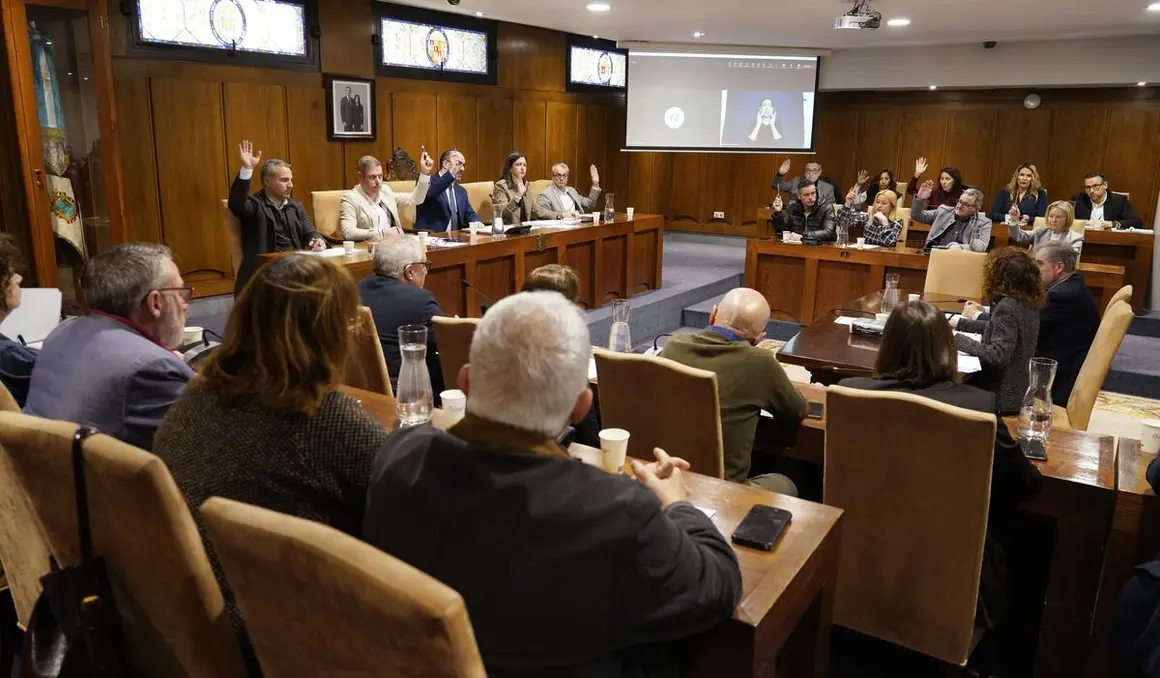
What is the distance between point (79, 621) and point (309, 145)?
583 centimetres

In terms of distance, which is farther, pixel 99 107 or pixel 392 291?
pixel 99 107

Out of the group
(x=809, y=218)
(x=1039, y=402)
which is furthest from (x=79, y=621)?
(x=809, y=218)

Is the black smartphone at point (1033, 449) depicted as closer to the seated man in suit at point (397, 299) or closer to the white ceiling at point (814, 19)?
the seated man in suit at point (397, 299)

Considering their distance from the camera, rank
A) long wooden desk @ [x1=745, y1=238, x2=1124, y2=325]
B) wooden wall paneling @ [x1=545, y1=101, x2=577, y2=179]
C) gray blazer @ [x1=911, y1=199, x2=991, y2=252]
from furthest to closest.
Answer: wooden wall paneling @ [x1=545, y1=101, x2=577, y2=179]
gray blazer @ [x1=911, y1=199, x2=991, y2=252]
long wooden desk @ [x1=745, y1=238, x2=1124, y2=325]

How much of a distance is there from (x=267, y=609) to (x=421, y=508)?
262mm

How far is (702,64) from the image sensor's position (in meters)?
8.89

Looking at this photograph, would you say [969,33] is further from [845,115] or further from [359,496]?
[359,496]

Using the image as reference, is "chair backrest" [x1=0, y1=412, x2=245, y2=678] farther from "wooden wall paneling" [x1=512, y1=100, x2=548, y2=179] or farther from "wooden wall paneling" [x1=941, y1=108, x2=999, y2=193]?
"wooden wall paneling" [x1=941, y1=108, x2=999, y2=193]

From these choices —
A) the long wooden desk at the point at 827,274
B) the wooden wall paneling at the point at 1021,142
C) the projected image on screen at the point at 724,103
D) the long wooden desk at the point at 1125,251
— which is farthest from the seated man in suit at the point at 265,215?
the wooden wall paneling at the point at 1021,142

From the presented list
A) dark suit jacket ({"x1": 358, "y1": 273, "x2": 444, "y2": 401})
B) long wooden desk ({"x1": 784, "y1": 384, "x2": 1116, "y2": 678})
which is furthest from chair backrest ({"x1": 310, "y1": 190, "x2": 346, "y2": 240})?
long wooden desk ({"x1": 784, "y1": 384, "x2": 1116, "y2": 678})

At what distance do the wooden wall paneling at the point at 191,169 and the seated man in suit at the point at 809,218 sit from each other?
429 centimetres

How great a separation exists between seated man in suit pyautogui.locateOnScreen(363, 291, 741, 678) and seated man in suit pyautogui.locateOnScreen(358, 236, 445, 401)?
6.00ft

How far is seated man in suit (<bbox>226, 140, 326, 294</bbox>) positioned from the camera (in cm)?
466

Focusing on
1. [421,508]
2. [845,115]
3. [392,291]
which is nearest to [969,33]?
[845,115]
